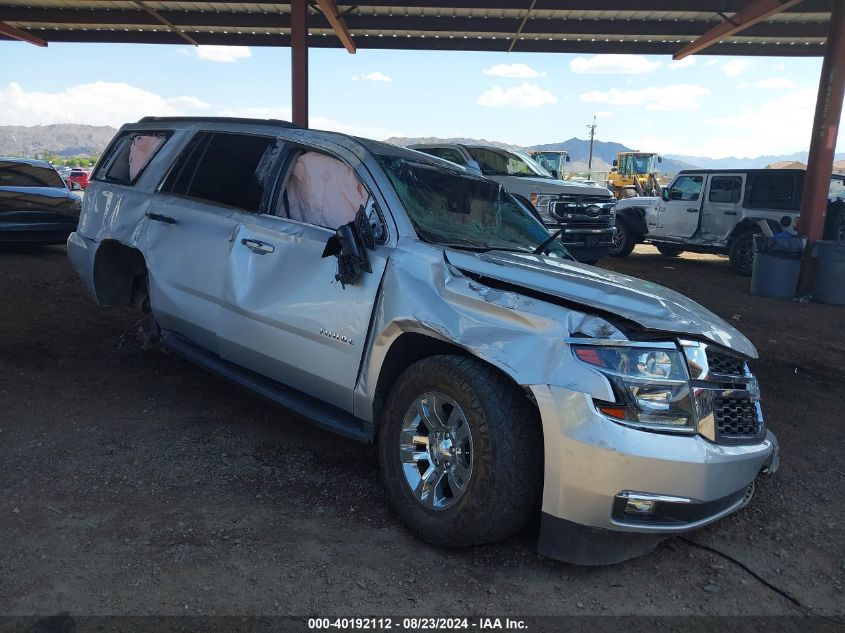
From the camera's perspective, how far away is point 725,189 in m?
13.1

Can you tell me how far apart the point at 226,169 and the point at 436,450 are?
2470 mm

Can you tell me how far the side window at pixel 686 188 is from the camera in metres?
13.6

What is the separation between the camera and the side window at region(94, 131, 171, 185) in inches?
192

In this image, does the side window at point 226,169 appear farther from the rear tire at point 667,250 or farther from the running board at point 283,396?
the rear tire at point 667,250

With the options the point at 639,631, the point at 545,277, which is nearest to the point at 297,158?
the point at 545,277

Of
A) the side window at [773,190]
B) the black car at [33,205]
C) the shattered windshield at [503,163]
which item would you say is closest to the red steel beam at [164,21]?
the black car at [33,205]

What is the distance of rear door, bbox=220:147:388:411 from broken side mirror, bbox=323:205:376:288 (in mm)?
40

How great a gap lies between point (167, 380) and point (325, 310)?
2286mm

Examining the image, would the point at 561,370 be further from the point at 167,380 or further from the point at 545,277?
the point at 167,380

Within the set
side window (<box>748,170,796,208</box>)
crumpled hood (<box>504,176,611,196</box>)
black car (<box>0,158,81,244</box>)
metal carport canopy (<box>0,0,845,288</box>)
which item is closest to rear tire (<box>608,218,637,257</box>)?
side window (<box>748,170,796,208</box>)

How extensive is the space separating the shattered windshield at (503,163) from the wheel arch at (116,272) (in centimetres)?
726

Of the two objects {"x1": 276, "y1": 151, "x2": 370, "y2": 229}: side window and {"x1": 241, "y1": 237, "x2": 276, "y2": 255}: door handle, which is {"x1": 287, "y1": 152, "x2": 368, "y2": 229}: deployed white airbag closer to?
{"x1": 276, "y1": 151, "x2": 370, "y2": 229}: side window

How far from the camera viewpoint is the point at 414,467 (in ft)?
9.77

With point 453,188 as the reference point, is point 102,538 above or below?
below
